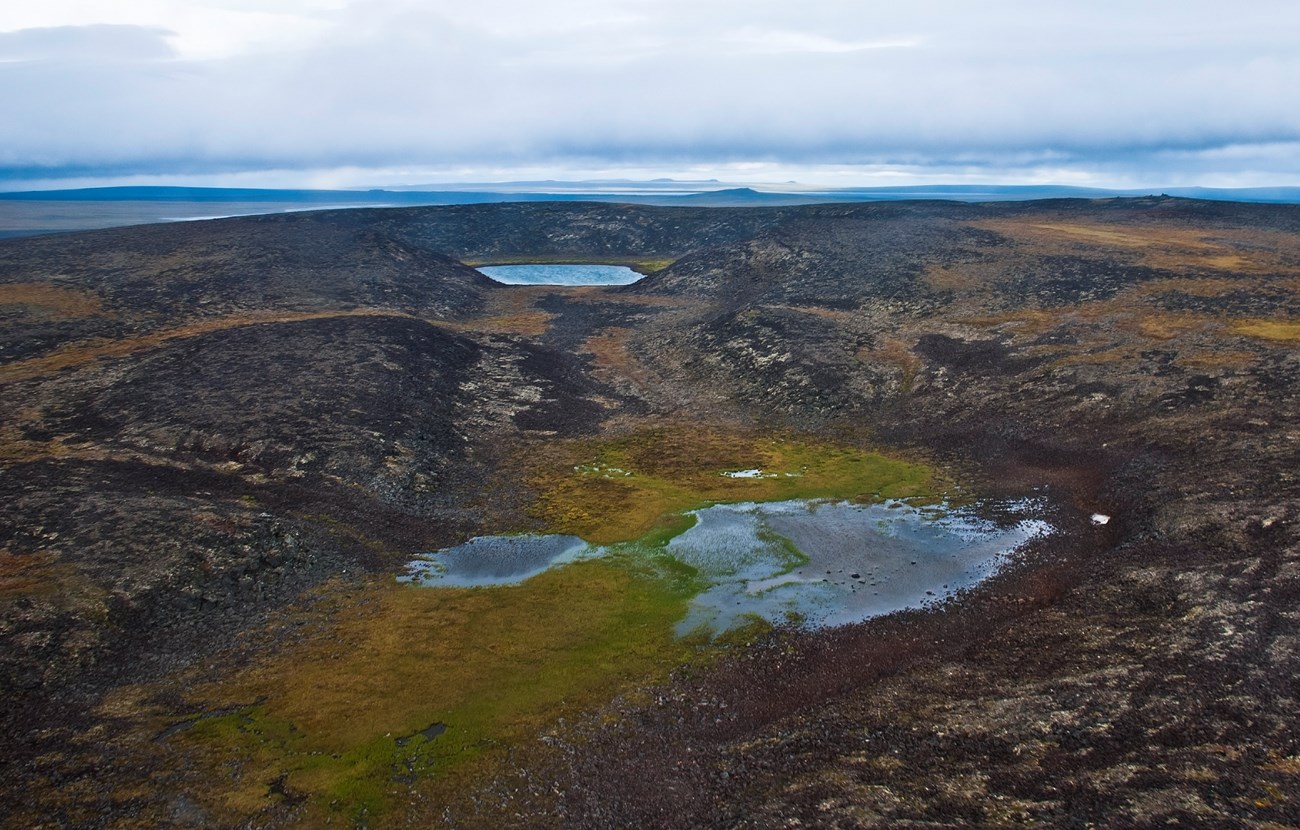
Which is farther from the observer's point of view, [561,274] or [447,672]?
[561,274]

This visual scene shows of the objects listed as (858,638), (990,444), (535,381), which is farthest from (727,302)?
(858,638)

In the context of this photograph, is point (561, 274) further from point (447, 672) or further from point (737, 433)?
point (447, 672)

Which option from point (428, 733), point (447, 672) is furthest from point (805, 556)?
point (428, 733)

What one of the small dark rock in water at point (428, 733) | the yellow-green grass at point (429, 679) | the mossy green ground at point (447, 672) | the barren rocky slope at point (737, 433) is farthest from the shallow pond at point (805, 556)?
the small dark rock in water at point (428, 733)

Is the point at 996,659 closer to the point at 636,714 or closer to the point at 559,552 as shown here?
the point at 636,714

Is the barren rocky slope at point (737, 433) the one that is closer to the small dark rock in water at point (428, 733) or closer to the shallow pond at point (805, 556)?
the shallow pond at point (805, 556)

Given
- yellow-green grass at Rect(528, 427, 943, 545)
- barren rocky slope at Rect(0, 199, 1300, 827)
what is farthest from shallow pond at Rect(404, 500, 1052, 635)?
barren rocky slope at Rect(0, 199, 1300, 827)

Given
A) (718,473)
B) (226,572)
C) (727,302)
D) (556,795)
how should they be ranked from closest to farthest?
(556,795) < (226,572) < (718,473) < (727,302)
